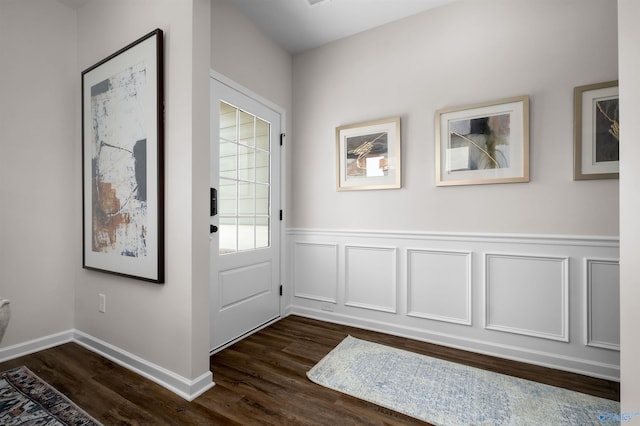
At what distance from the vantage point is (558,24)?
2.03m

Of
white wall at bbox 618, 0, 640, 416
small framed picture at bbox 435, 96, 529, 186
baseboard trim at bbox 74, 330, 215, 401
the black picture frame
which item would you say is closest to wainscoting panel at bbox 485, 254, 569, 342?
small framed picture at bbox 435, 96, 529, 186

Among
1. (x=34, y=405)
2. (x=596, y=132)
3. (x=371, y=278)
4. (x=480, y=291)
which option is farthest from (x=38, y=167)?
(x=596, y=132)

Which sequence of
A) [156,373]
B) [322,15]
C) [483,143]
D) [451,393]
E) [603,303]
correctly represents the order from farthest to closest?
1. [322,15]
2. [483,143]
3. [603,303]
4. [156,373]
5. [451,393]

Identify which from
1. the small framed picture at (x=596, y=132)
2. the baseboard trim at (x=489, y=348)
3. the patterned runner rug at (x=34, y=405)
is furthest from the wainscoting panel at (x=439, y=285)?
the patterned runner rug at (x=34, y=405)

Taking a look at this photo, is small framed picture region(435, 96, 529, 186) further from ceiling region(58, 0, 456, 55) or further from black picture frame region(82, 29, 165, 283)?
black picture frame region(82, 29, 165, 283)

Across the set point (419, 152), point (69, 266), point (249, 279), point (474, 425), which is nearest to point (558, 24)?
point (419, 152)

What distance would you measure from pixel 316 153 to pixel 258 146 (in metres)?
0.59

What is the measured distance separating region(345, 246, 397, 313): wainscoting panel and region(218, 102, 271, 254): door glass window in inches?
33.6

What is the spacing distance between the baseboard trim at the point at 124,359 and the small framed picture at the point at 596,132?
2734mm

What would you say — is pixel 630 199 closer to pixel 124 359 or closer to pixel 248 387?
pixel 248 387

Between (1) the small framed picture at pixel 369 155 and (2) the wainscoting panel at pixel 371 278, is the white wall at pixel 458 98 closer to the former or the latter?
(1) the small framed picture at pixel 369 155

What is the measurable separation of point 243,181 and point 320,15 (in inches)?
61.6

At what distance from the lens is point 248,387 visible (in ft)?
5.79

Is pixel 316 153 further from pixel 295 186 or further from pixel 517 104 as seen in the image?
pixel 517 104
